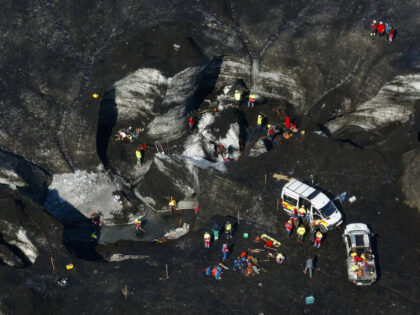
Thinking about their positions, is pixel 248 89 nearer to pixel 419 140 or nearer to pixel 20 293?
pixel 419 140

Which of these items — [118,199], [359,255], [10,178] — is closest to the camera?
[359,255]

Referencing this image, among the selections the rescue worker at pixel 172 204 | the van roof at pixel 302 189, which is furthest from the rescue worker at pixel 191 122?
the van roof at pixel 302 189

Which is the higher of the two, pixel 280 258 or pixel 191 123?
A: pixel 191 123

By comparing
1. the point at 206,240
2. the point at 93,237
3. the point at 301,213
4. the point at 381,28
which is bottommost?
the point at 206,240

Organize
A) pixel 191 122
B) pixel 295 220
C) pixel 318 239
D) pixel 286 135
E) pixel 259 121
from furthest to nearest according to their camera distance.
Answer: pixel 191 122, pixel 259 121, pixel 286 135, pixel 295 220, pixel 318 239

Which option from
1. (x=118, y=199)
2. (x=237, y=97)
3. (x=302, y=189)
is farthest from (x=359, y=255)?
(x=118, y=199)

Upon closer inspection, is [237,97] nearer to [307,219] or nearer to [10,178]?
[307,219]

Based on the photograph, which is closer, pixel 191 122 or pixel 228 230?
pixel 228 230
